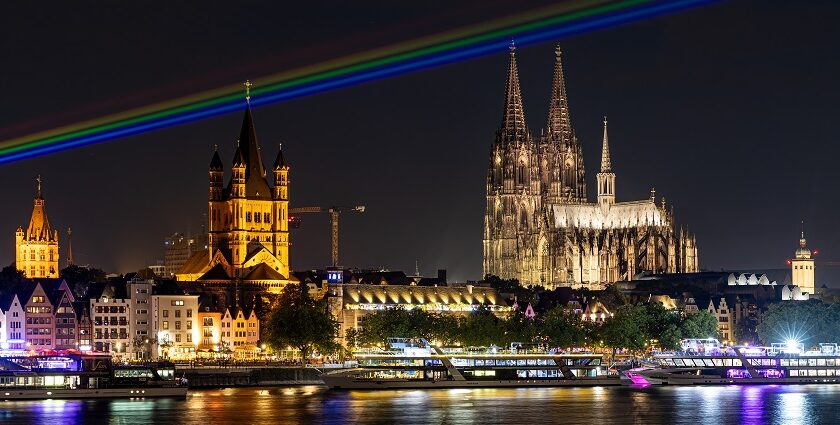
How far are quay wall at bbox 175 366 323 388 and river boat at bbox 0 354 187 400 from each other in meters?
17.2

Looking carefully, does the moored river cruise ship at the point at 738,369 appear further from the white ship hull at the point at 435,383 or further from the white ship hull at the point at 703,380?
the white ship hull at the point at 435,383

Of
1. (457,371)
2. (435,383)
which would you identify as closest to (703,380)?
(457,371)

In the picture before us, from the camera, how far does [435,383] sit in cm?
14212

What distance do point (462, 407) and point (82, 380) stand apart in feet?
95.2

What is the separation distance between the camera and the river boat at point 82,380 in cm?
13012

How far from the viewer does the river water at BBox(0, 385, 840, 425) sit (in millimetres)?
111000

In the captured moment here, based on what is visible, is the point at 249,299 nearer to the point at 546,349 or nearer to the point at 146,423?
the point at 546,349

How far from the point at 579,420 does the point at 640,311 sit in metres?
82.9

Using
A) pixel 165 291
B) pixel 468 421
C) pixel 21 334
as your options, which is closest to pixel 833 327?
pixel 165 291

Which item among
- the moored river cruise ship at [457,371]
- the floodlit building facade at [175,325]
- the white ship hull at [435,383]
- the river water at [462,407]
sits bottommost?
the river water at [462,407]

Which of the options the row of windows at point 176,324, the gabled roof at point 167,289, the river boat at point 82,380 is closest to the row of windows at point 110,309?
the row of windows at point 176,324

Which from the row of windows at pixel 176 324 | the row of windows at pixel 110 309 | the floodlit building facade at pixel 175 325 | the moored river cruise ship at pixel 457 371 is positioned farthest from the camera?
the row of windows at pixel 176 324

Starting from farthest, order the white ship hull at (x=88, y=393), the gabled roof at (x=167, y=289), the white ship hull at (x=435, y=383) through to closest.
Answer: the gabled roof at (x=167, y=289), the white ship hull at (x=435, y=383), the white ship hull at (x=88, y=393)

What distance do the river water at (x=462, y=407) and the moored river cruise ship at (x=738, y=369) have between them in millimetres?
5940
